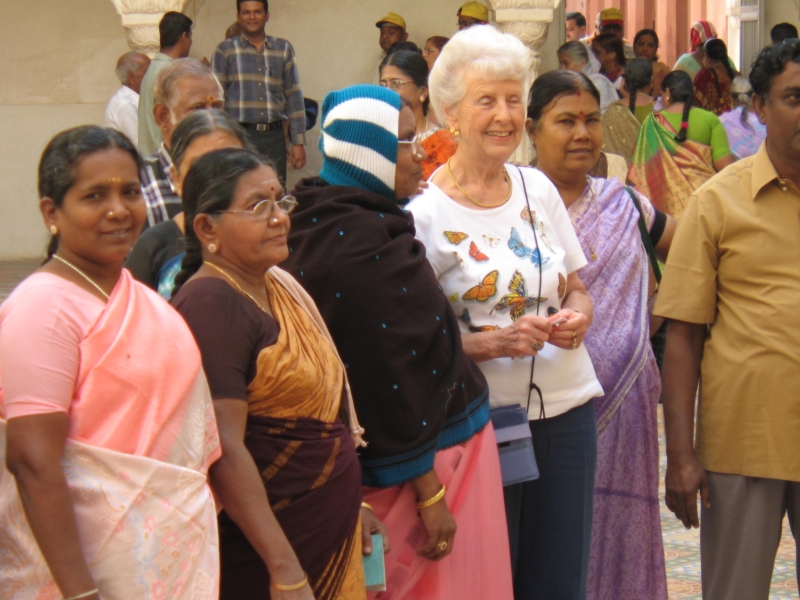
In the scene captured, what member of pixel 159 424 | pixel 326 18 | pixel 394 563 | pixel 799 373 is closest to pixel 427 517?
pixel 394 563

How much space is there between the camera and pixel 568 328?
113 inches

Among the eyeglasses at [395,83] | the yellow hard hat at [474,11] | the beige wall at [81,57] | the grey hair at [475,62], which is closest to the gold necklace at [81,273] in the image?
the grey hair at [475,62]

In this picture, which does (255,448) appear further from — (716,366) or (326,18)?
(326,18)

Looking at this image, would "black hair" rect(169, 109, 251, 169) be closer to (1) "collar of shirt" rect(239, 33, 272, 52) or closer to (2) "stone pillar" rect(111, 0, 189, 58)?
(1) "collar of shirt" rect(239, 33, 272, 52)

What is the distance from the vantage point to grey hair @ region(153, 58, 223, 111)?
11.2 ft

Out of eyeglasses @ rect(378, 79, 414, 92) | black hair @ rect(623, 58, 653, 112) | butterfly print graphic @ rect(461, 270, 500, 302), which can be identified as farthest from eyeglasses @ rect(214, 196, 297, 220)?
black hair @ rect(623, 58, 653, 112)

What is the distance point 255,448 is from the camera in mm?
2221

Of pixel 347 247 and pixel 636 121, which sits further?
pixel 636 121

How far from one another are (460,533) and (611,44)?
849 centimetres

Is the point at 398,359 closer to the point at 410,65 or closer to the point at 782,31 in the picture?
the point at 410,65

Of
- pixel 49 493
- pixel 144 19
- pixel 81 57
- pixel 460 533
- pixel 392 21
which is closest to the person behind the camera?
pixel 49 493

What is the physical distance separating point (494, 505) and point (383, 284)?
713 millimetres

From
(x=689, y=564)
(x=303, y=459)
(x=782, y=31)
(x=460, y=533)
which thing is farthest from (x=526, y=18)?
(x=303, y=459)

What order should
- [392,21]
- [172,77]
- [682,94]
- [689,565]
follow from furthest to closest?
[392,21]
[682,94]
[689,565]
[172,77]
